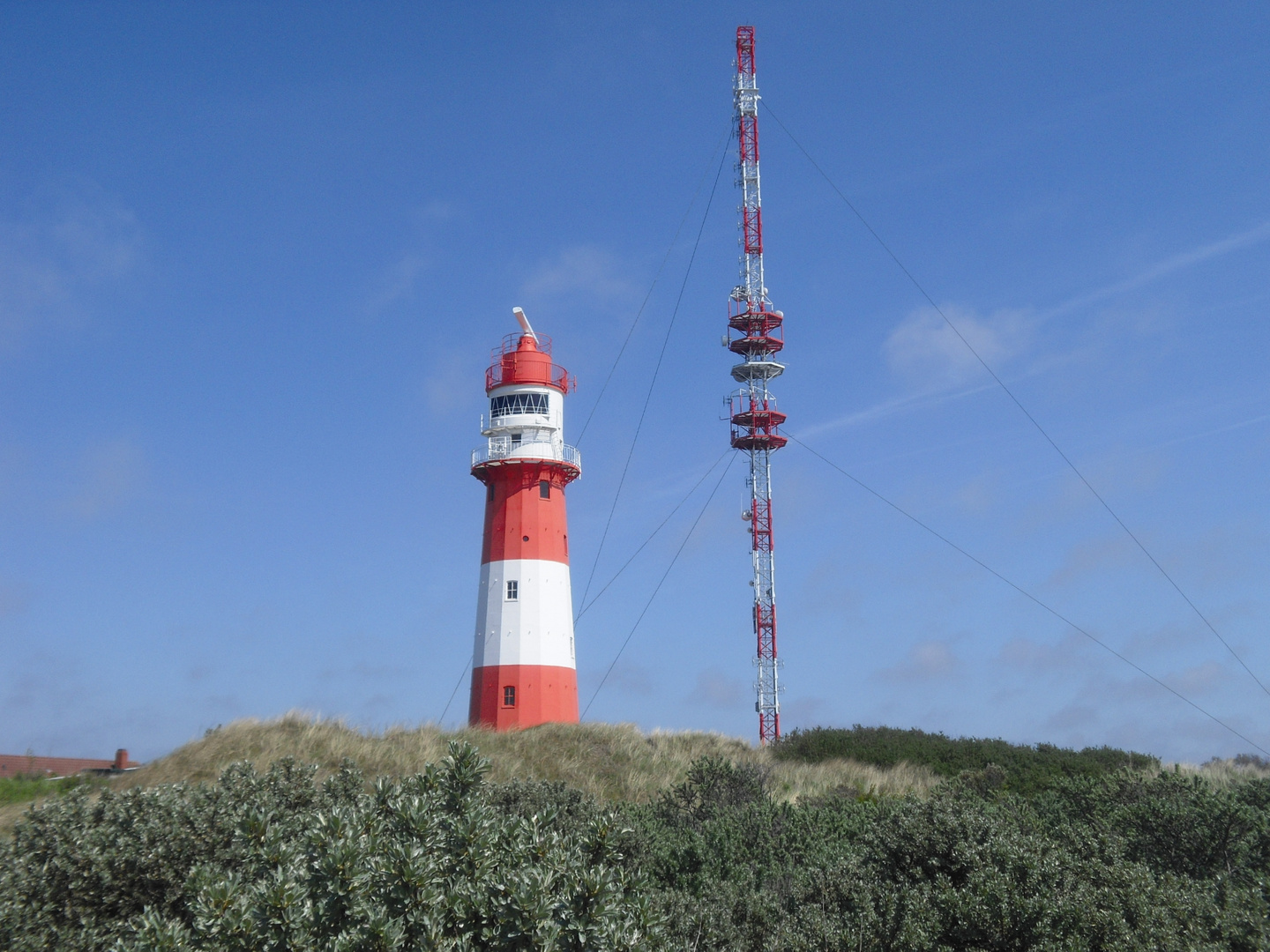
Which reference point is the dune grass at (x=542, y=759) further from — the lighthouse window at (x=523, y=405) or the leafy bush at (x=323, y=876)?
the lighthouse window at (x=523, y=405)

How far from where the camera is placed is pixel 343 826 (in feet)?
25.9

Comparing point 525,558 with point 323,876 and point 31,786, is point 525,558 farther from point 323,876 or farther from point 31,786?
point 323,876

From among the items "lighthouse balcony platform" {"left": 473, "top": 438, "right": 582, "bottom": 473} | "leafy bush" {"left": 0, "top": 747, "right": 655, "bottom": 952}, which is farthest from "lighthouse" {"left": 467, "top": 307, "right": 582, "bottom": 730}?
"leafy bush" {"left": 0, "top": 747, "right": 655, "bottom": 952}

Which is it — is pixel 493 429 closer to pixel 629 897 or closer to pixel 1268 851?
pixel 1268 851

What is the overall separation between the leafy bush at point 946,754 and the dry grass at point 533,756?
0.81 meters

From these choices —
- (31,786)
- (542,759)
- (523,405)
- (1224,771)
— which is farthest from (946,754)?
(31,786)

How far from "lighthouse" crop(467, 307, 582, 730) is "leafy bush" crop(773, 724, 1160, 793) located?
24.3ft

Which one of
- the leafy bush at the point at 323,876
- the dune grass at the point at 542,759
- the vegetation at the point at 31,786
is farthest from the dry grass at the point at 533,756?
the leafy bush at the point at 323,876

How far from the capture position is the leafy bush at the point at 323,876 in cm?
700

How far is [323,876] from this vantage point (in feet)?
23.9

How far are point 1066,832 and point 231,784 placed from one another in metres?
11.2

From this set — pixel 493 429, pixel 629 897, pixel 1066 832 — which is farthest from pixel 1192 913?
pixel 493 429

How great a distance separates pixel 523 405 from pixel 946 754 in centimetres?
1707

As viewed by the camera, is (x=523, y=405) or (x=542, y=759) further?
(x=523, y=405)
